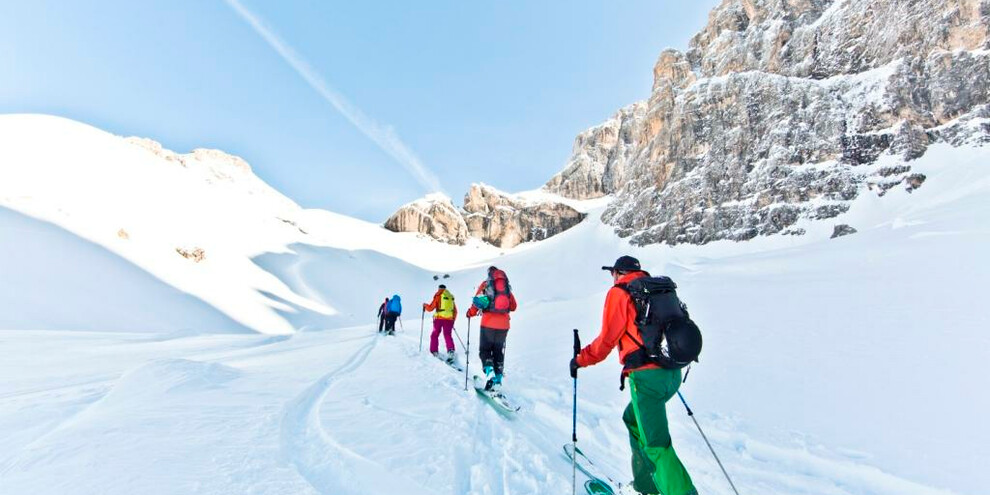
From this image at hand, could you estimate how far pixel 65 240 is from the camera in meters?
24.3

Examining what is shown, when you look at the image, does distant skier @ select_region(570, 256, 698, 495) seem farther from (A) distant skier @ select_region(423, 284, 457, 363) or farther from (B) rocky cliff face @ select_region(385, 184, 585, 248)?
(B) rocky cliff face @ select_region(385, 184, 585, 248)

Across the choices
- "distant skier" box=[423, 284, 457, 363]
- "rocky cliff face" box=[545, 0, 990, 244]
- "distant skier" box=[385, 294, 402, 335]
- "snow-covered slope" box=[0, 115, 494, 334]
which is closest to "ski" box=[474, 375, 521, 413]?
"distant skier" box=[423, 284, 457, 363]

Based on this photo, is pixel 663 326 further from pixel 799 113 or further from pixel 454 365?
pixel 799 113

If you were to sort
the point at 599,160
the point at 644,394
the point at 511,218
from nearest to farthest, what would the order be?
the point at 644,394 → the point at 511,218 → the point at 599,160

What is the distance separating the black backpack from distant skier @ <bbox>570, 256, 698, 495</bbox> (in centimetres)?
7

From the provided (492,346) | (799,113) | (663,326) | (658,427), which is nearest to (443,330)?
(492,346)

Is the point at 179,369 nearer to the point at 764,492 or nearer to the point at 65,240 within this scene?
the point at 764,492

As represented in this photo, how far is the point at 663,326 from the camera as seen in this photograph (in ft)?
11.3

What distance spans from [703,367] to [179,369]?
8927 millimetres

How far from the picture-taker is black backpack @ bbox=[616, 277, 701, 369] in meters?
3.35

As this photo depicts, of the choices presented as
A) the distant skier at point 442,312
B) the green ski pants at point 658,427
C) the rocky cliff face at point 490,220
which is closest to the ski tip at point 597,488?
the green ski pants at point 658,427

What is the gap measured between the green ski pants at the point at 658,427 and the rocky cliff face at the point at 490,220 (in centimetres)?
9409

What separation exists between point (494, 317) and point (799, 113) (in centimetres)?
5682

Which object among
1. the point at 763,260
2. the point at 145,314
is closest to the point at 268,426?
the point at 145,314
